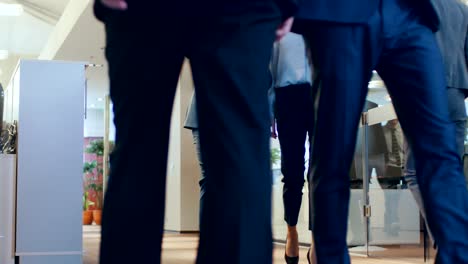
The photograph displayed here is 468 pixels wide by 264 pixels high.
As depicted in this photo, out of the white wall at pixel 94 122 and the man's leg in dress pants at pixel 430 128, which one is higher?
the white wall at pixel 94 122

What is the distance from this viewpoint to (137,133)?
3.52 feet

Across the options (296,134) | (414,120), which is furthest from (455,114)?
(414,120)

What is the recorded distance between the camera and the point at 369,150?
5211 mm

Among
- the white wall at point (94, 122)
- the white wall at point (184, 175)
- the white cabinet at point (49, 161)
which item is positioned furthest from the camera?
the white wall at point (94, 122)

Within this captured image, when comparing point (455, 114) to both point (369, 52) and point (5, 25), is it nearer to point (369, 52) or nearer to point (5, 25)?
point (369, 52)

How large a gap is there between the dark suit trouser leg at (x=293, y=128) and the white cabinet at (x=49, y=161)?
126cm

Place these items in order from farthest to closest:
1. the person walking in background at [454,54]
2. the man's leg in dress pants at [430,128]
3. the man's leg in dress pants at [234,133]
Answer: the person walking in background at [454,54] < the man's leg in dress pants at [430,128] < the man's leg in dress pants at [234,133]

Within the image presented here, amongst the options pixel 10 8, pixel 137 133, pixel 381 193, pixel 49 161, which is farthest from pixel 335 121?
pixel 10 8

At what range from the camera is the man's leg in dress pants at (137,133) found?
41.9 inches

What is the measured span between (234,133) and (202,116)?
0.06 meters

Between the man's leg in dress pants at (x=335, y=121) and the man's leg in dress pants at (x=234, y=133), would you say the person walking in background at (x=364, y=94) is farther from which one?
the man's leg in dress pants at (x=234, y=133)

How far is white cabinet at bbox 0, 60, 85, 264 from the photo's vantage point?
3.58 m

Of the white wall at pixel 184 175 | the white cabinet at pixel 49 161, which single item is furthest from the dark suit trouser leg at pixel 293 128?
the white wall at pixel 184 175

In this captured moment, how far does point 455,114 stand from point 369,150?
2589 mm
